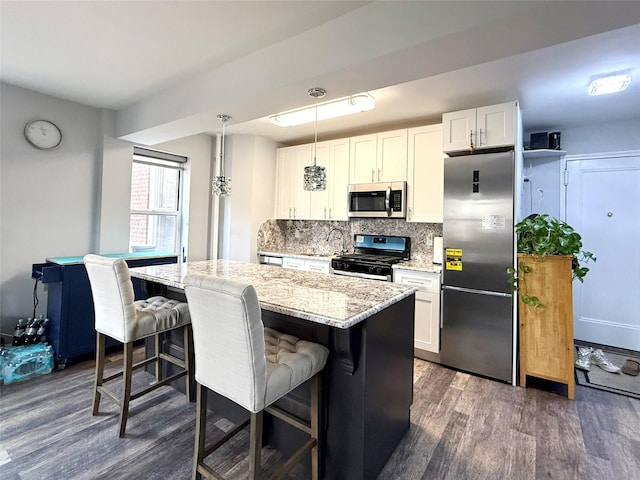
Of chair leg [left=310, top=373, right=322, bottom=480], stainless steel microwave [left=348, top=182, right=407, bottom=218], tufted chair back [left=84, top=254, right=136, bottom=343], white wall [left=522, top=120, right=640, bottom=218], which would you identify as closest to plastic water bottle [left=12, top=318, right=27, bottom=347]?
tufted chair back [left=84, top=254, right=136, bottom=343]

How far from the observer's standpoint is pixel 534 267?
2619mm

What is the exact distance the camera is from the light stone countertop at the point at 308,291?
4.44 feet

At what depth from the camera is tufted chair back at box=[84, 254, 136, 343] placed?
1.83 metres

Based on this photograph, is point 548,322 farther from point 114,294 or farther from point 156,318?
point 114,294

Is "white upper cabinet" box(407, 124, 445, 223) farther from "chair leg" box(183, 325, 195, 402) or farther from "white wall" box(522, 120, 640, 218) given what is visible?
"chair leg" box(183, 325, 195, 402)

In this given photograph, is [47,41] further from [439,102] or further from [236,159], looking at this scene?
[439,102]

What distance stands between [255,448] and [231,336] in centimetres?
46

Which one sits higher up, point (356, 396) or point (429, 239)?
point (429, 239)

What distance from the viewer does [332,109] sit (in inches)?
111

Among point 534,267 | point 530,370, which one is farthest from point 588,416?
point 534,267

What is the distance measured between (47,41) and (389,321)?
2.82 meters

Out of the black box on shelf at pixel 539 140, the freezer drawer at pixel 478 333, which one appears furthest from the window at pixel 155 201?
the black box on shelf at pixel 539 140

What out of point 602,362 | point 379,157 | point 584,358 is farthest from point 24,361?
point 602,362

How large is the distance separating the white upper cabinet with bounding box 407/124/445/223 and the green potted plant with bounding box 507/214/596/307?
31.0 inches
